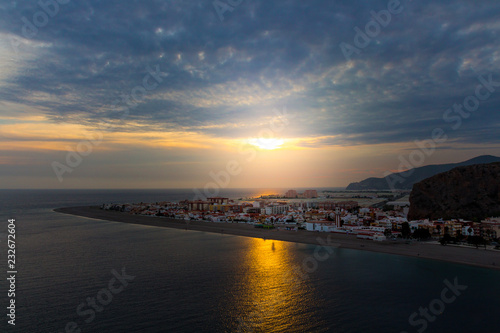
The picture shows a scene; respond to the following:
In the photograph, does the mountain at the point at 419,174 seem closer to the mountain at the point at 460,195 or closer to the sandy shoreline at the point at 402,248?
the mountain at the point at 460,195

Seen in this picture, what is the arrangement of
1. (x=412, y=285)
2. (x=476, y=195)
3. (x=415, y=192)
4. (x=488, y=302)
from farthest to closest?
(x=415, y=192), (x=476, y=195), (x=412, y=285), (x=488, y=302)

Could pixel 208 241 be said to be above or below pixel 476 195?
below

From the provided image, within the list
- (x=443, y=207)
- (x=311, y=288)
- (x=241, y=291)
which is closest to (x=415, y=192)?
(x=443, y=207)

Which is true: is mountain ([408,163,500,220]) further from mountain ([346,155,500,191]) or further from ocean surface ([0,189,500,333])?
mountain ([346,155,500,191])

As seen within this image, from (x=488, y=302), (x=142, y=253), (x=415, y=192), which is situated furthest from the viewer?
(x=415, y=192)

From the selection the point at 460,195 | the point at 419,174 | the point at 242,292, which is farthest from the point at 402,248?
the point at 419,174

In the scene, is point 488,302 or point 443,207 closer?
point 488,302

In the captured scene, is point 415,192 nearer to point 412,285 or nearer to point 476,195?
point 476,195
